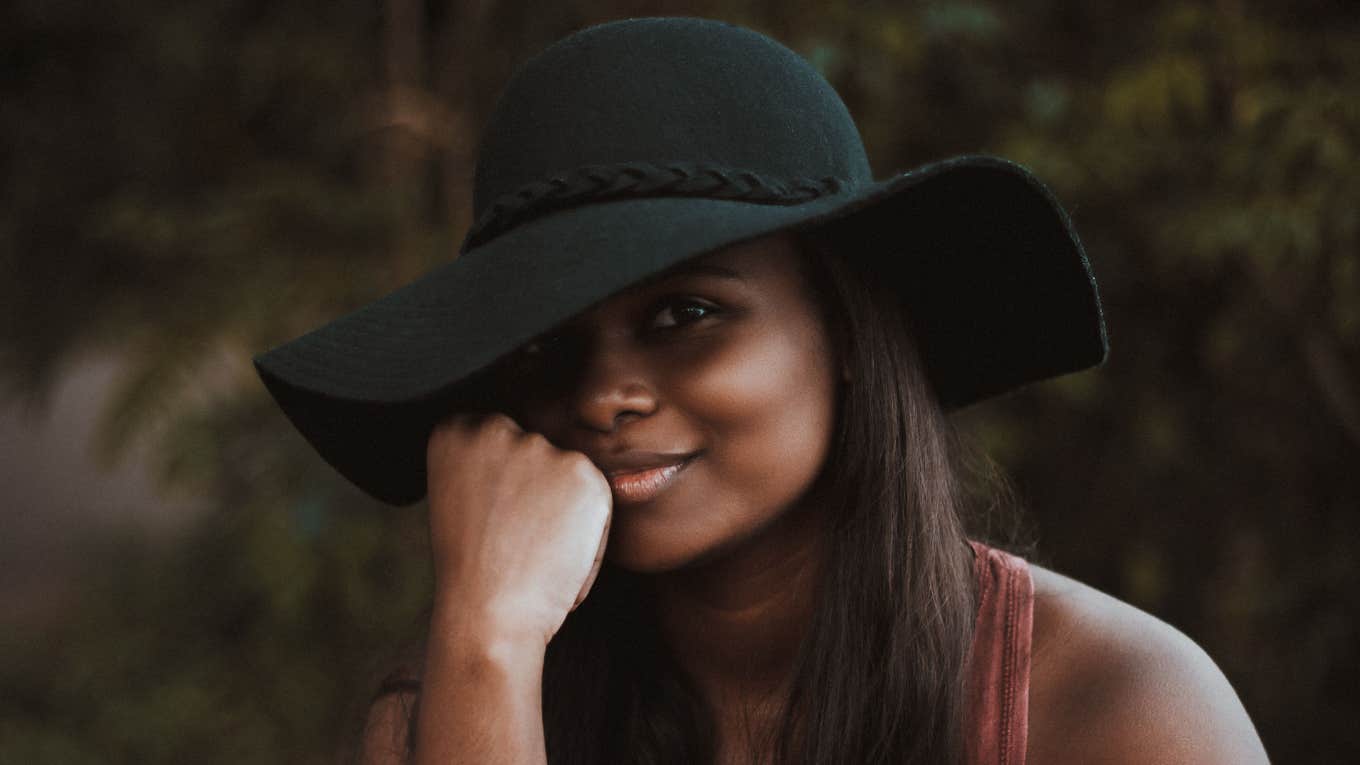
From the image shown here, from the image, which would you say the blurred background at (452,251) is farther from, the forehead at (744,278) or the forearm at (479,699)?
the forearm at (479,699)

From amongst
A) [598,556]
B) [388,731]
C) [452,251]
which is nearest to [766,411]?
[598,556]

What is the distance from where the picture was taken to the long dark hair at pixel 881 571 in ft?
5.55

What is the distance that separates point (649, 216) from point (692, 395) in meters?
0.26

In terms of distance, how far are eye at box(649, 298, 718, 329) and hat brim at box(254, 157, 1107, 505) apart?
0.17 m

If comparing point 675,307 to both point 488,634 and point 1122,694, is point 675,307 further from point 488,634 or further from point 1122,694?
point 1122,694

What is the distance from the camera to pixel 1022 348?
1834 mm

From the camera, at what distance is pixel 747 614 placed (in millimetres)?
1901

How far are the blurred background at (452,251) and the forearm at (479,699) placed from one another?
1.66 metres

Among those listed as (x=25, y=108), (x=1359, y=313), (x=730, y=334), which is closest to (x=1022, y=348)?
(x=730, y=334)

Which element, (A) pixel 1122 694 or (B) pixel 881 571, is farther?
(B) pixel 881 571

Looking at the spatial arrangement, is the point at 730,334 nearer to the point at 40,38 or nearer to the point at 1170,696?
the point at 1170,696

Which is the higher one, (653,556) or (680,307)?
(680,307)

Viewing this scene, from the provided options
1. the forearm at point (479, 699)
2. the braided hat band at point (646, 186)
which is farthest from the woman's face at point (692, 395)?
the forearm at point (479, 699)

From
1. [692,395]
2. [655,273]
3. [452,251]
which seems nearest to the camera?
[655,273]
